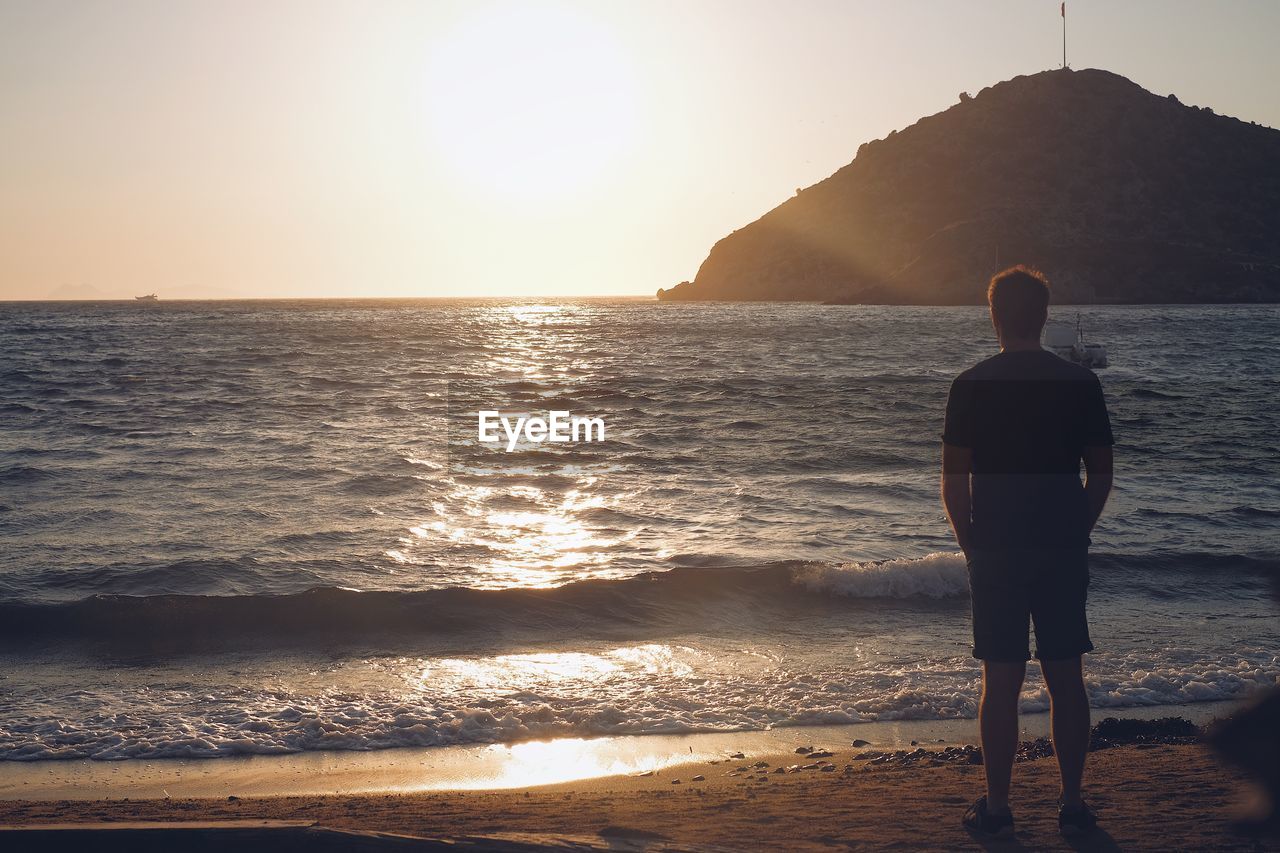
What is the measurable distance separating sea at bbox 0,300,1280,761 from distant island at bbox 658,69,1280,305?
107966 millimetres

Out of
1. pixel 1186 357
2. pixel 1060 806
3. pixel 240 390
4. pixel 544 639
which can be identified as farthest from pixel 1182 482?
pixel 1186 357

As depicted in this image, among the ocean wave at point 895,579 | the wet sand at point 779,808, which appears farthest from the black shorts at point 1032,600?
the ocean wave at point 895,579

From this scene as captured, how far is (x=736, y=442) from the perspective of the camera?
2231 centimetres

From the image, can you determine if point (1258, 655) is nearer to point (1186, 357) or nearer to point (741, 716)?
point (741, 716)

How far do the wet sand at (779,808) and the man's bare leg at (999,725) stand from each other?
20 cm

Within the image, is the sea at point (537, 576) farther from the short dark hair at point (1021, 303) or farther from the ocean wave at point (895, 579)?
the short dark hair at point (1021, 303)

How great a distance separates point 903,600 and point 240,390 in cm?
2677

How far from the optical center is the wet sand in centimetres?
415

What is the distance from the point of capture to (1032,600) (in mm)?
4031

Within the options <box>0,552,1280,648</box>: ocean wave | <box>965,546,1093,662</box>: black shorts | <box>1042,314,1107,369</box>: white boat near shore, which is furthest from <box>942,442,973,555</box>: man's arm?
<box>1042,314,1107,369</box>: white boat near shore

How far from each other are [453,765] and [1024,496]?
151 inches

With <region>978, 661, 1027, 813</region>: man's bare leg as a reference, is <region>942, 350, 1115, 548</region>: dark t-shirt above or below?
above

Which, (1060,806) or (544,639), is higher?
(1060,806)

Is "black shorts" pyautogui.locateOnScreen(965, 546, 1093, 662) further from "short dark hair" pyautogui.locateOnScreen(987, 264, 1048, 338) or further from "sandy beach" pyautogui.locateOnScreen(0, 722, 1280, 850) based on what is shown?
"short dark hair" pyautogui.locateOnScreen(987, 264, 1048, 338)
